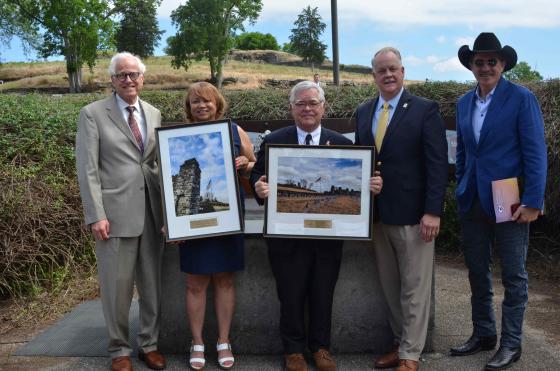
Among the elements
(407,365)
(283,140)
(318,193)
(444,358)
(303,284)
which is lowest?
(444,358)

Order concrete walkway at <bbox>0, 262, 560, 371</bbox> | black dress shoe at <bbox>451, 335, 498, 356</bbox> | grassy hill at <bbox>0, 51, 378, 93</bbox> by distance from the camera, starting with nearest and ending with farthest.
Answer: concrete walkway at <bbox>0, 262, 560, 371</bbox>, black dress shoe at <bbox>451, 335, 498, 356</bbox>, grassy hill at <bbox>0, 51, 378, 93</bbox>

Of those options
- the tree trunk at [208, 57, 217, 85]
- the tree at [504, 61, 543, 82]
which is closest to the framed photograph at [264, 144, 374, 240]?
the tree at [504, 61, 543, 82]

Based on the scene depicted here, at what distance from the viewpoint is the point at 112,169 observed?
4.18 metres

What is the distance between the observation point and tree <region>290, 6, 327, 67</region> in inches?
2323

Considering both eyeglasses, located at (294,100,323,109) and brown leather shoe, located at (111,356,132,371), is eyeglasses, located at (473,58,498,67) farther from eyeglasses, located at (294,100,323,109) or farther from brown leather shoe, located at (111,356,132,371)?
brown leather shoe, located at (111,356,132,371)

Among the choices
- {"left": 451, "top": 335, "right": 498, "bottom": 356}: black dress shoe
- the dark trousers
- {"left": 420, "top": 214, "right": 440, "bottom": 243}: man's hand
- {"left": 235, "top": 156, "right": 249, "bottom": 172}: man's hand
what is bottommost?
{"left": 451, "top": 335, "right": 498, "bottom": 356}: black dress shoe

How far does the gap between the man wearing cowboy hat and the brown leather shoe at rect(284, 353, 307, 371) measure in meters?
1.28

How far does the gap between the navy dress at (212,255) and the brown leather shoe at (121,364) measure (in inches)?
30.1

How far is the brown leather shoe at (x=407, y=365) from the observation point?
13.6ft

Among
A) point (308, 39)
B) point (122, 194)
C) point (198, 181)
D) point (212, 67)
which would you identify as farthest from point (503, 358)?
point (308, 39)

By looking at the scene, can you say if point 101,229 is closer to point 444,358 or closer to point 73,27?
point 444,358

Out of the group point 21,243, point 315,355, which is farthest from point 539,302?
point 21,243

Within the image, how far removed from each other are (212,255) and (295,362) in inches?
36.4

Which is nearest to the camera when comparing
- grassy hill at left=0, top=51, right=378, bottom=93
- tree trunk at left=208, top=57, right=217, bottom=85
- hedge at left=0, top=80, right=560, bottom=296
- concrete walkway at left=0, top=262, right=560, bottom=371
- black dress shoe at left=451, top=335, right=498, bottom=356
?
concrete walkway at left=0, top=262, right=560, bottom=371
